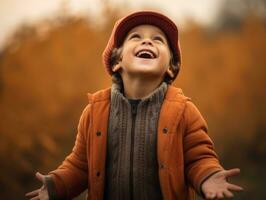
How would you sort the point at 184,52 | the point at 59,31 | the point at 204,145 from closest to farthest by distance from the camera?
the point at 204,145
the point at 59,31
the point at 184,52

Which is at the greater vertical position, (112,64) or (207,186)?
(112,64)

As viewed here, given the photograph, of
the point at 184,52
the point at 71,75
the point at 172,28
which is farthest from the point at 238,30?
the point at 172,28

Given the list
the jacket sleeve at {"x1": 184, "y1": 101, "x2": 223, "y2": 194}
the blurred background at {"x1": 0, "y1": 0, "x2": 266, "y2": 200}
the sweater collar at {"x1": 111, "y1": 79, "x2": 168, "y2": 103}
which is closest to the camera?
the jacket sleeve at {"x1": 184, "y1": 101, "x2": 223, "y2": 194}

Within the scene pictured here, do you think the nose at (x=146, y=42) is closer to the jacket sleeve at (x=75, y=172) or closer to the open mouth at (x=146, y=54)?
the open mouth at (x=146, y=54)

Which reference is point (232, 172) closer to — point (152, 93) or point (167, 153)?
point (167, 153)

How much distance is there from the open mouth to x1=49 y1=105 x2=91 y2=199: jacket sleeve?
34cm

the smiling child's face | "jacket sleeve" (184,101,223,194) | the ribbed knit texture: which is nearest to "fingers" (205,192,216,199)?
"jacket sleeve" (184,101,223,194)

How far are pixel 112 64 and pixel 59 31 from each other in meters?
3.76

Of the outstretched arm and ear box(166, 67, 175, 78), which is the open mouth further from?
the outstretched arm

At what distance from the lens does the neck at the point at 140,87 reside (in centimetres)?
216

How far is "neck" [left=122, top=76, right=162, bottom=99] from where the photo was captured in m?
2.16

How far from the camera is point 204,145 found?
2.05 m

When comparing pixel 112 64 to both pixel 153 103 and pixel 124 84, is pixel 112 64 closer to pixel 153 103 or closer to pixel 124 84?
pixel 124 84

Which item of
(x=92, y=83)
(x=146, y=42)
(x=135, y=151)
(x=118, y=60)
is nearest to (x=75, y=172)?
(x=135, y=151)
